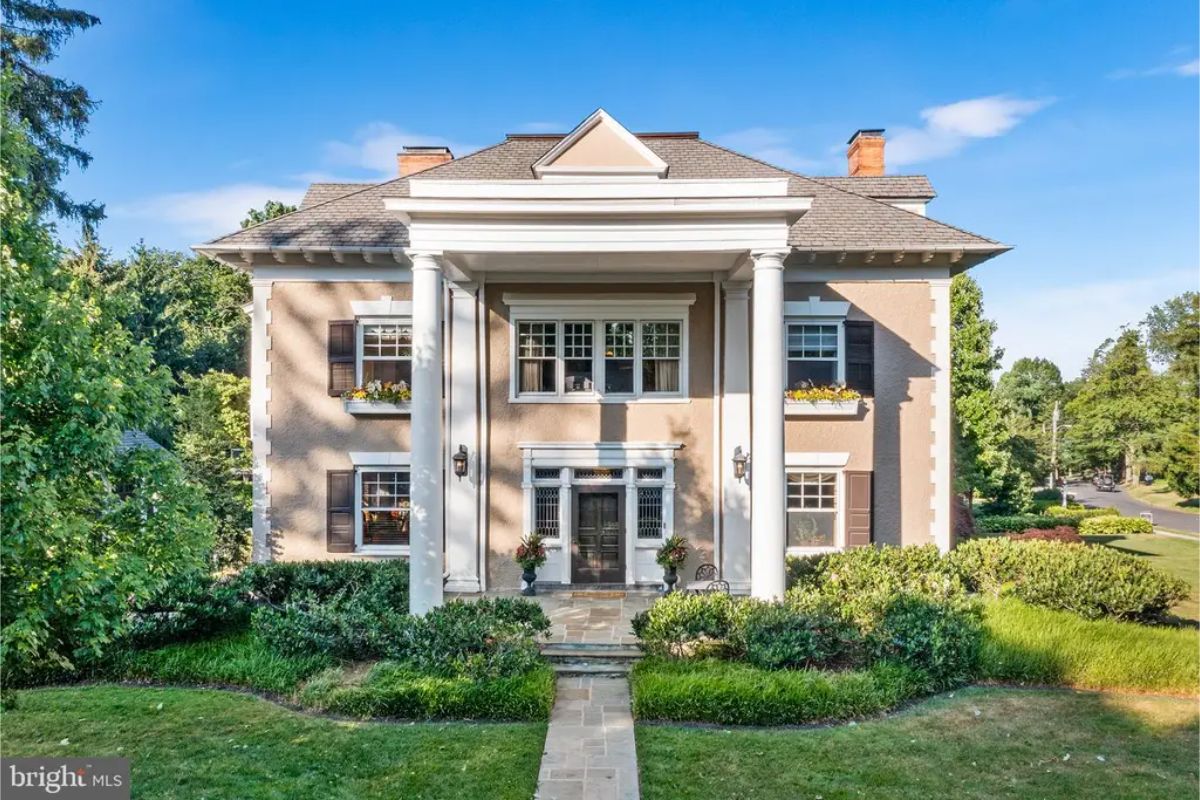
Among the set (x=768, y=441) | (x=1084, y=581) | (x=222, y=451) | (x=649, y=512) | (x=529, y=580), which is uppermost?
(x=768, y=441)

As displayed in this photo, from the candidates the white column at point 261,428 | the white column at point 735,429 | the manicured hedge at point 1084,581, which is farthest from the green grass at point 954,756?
the white column at point 261,428

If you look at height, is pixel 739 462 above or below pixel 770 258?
below

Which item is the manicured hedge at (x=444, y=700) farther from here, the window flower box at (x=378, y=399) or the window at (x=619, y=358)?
the window at (x=619, y=358)

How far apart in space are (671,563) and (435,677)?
18.0 feet

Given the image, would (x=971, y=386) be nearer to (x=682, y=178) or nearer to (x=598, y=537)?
(x=682, y=178)

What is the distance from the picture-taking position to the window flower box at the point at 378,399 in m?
12.8

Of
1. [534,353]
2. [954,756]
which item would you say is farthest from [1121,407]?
[954,756]

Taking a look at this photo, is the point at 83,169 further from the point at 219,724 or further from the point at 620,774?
the point at 620,774

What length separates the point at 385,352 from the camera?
Answer: 43.4 ft

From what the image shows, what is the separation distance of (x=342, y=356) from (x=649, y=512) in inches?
274

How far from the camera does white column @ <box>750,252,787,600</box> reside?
10148 mm

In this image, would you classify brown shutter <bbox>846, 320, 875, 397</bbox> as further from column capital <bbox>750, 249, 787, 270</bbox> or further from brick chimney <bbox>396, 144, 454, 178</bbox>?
brick chimney <bbox>396, 144, 454, 178</bbox>

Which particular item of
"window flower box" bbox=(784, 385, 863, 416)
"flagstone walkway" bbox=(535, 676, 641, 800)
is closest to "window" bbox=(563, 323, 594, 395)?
"window flower box" bbox=(784, 385, 863, 416)

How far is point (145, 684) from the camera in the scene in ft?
29.2
